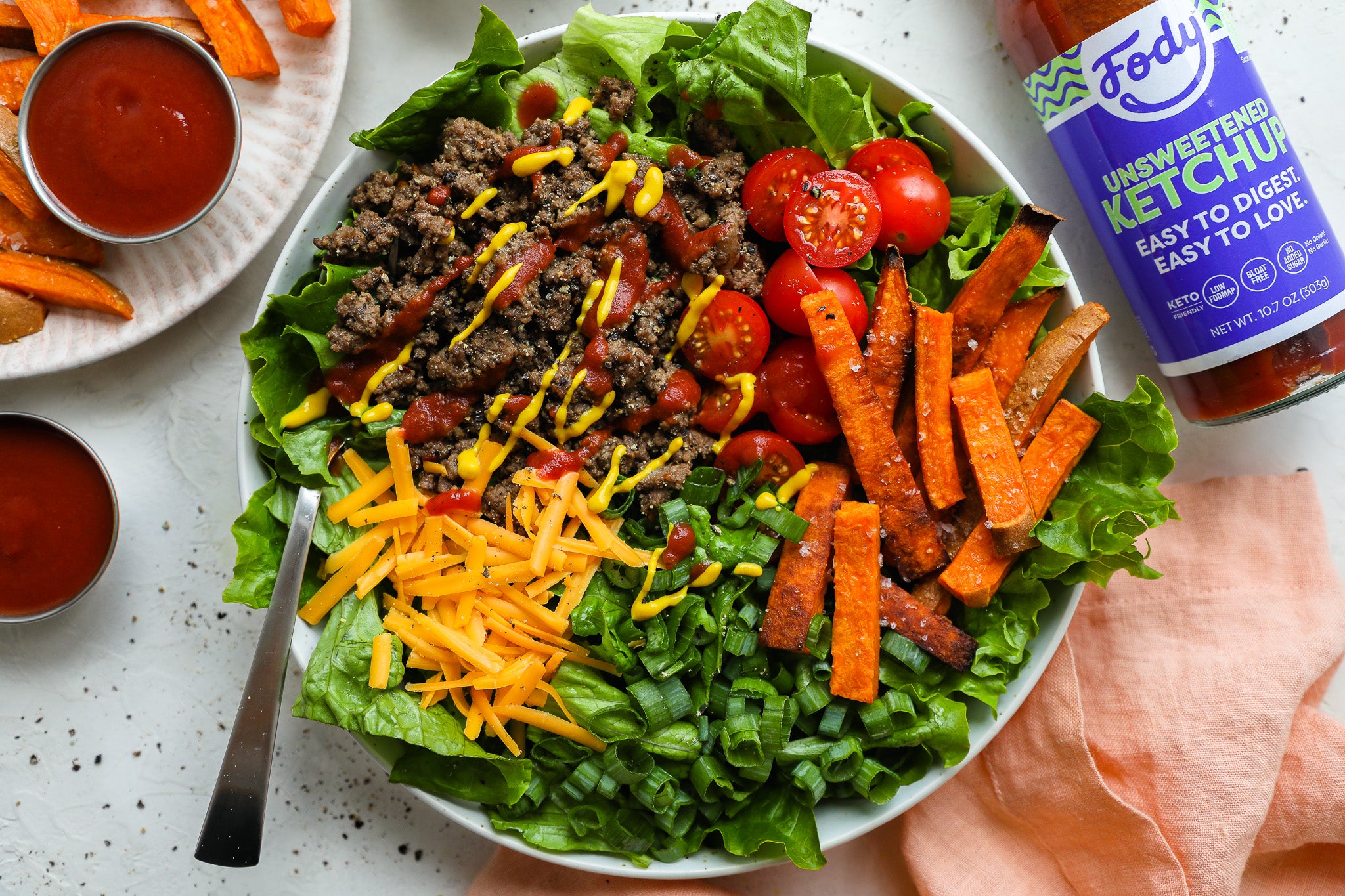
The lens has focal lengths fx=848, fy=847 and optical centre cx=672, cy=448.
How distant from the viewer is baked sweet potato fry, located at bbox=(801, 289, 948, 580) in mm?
2389

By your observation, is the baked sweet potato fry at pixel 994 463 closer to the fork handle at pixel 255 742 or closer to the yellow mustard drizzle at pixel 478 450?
the yellow mustard drizzle at pixel 478 450

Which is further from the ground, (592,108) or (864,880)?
(592,108)

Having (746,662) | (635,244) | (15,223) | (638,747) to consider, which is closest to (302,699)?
(638,747)

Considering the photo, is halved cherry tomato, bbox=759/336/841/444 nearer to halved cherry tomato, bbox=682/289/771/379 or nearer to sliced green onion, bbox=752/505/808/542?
halved cherry tomato, bbox=682/289/771/379

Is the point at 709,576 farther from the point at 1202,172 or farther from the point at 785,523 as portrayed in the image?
the point at 1202,172

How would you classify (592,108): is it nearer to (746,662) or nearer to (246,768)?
(746,662)

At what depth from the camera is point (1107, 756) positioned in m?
2.80

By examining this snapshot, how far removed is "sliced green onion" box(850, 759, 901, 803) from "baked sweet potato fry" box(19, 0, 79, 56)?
131 inches

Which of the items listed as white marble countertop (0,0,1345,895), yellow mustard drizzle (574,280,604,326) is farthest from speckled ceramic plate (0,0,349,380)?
yellow mustard drizzle (574,280,604,326)

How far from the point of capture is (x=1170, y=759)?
2746 mm

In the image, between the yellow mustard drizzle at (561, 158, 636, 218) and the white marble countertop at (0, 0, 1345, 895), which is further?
the white marble countertop at (0, 0, 1345, 895)

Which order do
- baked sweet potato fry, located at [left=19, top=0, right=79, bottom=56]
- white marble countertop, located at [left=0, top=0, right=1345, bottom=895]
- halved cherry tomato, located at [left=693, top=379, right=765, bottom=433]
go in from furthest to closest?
white marble countertop, located at [left=0, top=0, right=1345, bottom=895] → baked sweet potato fry, located at [left=19, top=0, right=79, bottom=56] → halved cherry tomato, located at [left=693, top=379, right=765, bottom=433]

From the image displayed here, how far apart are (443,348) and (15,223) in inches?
61.2

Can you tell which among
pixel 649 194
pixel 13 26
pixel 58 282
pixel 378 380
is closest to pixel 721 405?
pixel 649 194
